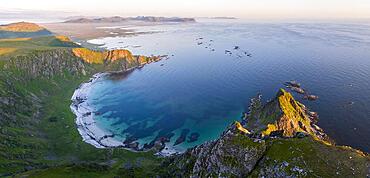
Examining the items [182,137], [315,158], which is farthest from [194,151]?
[182,137]

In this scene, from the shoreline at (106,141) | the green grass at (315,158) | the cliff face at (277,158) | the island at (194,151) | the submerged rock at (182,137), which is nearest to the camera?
the green grass at (315,158)

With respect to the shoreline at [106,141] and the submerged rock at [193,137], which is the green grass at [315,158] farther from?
the submerged rock at [193,137]

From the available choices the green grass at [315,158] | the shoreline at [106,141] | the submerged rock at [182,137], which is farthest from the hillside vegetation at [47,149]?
the green grass at [315,158]

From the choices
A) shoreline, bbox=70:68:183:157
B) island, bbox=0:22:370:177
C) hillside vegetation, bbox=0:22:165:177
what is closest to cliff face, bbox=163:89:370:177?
island, bbox=0:22:370:177

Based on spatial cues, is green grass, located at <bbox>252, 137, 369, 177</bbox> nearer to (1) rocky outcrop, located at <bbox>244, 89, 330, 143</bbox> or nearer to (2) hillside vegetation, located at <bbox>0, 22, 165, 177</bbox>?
(1) rocky outcrop, located at <bbox>244, 89, 330, 143</bbox>

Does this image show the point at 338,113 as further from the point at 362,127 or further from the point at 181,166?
the point at 181,166

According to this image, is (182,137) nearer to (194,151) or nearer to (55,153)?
(55,153)

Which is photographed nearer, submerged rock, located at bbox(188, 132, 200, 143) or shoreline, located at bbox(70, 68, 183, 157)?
shoreline, located at bbox(70, 68, 183, 157)

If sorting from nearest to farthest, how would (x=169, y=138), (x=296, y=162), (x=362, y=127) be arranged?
(x=296, y=162), (x=362, y=127), (x=169, y=138)

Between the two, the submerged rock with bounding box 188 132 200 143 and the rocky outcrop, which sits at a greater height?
the rocky outcrop

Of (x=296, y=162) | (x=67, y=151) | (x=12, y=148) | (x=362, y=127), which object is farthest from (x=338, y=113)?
(x=12, y=148)

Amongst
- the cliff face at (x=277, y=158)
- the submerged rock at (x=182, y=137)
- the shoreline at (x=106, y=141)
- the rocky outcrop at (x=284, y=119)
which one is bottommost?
the shoreline at (x=106, y=141)
